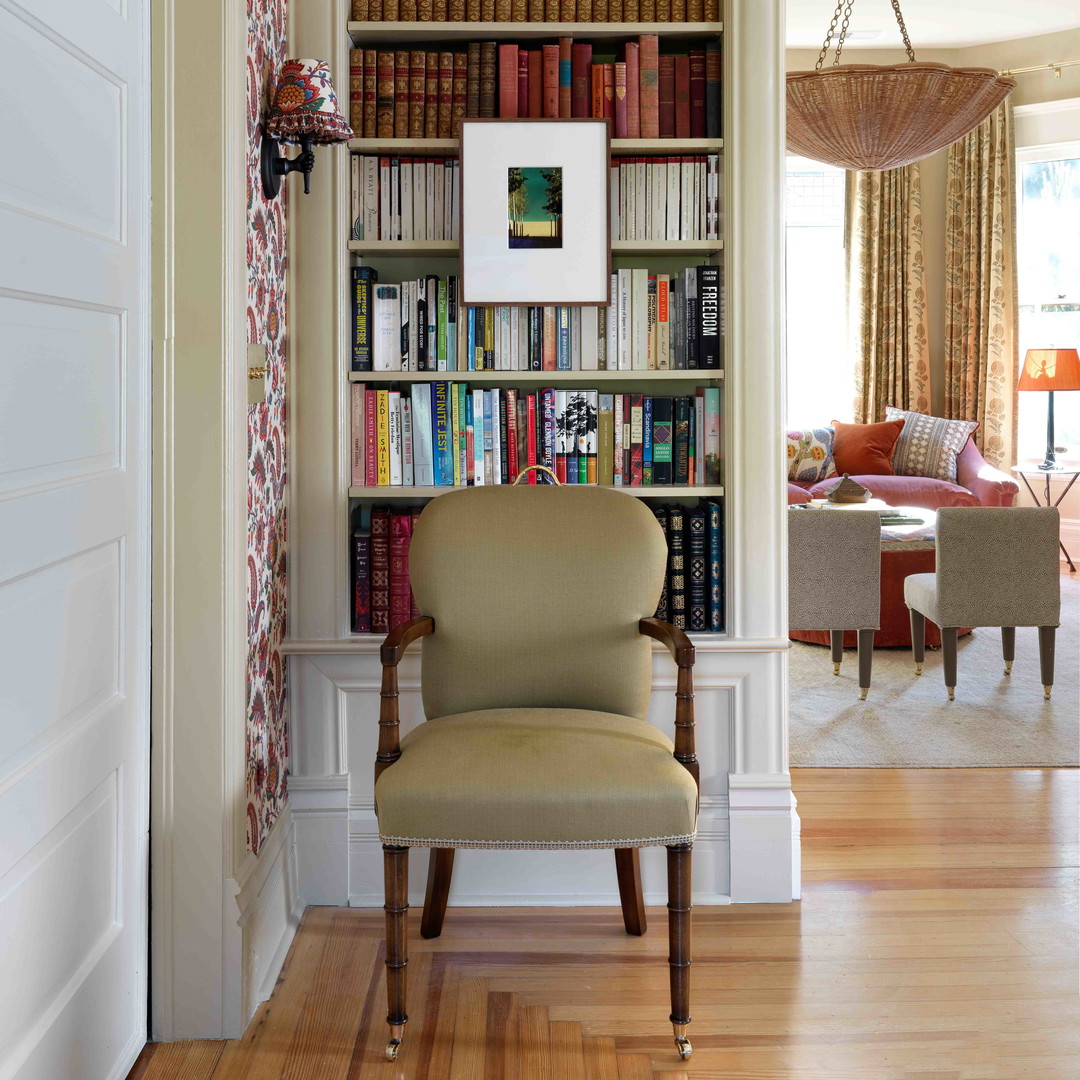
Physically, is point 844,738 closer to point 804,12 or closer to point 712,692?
point 712,692

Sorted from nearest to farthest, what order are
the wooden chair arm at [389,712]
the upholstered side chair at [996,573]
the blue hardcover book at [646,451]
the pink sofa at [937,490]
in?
the wooden chair arm at [389,712], the blue hardcover book at [646,451], the upholstered side chair at [996,573], the pink sofa at [937,490]

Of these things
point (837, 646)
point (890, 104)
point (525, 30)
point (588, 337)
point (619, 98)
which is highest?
point (890, 104)

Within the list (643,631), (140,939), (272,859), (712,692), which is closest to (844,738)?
(712,692)

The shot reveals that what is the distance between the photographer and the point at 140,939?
2031 mm

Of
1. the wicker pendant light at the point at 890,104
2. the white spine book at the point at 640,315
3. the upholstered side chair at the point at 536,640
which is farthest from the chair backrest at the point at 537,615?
the wicker pendant light at the point at 890,104

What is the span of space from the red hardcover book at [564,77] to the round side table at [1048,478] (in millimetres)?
5671

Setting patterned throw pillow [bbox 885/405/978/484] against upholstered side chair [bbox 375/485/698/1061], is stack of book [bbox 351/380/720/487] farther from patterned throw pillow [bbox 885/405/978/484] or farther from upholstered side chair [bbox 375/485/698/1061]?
patterned throw pillow [bbox 885/405/978/484]

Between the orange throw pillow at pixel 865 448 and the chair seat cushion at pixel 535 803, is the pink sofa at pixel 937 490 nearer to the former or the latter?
the orange throw pillow at pixel 865 448

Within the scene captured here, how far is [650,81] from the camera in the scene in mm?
2646

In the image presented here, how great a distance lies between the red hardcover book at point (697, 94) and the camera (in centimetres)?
264

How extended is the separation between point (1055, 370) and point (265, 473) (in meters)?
6.13

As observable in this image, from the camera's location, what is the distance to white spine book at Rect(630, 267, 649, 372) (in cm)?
269

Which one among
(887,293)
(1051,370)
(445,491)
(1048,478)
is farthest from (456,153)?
(1048,478)

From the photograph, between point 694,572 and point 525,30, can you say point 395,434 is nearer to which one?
point 694,572
